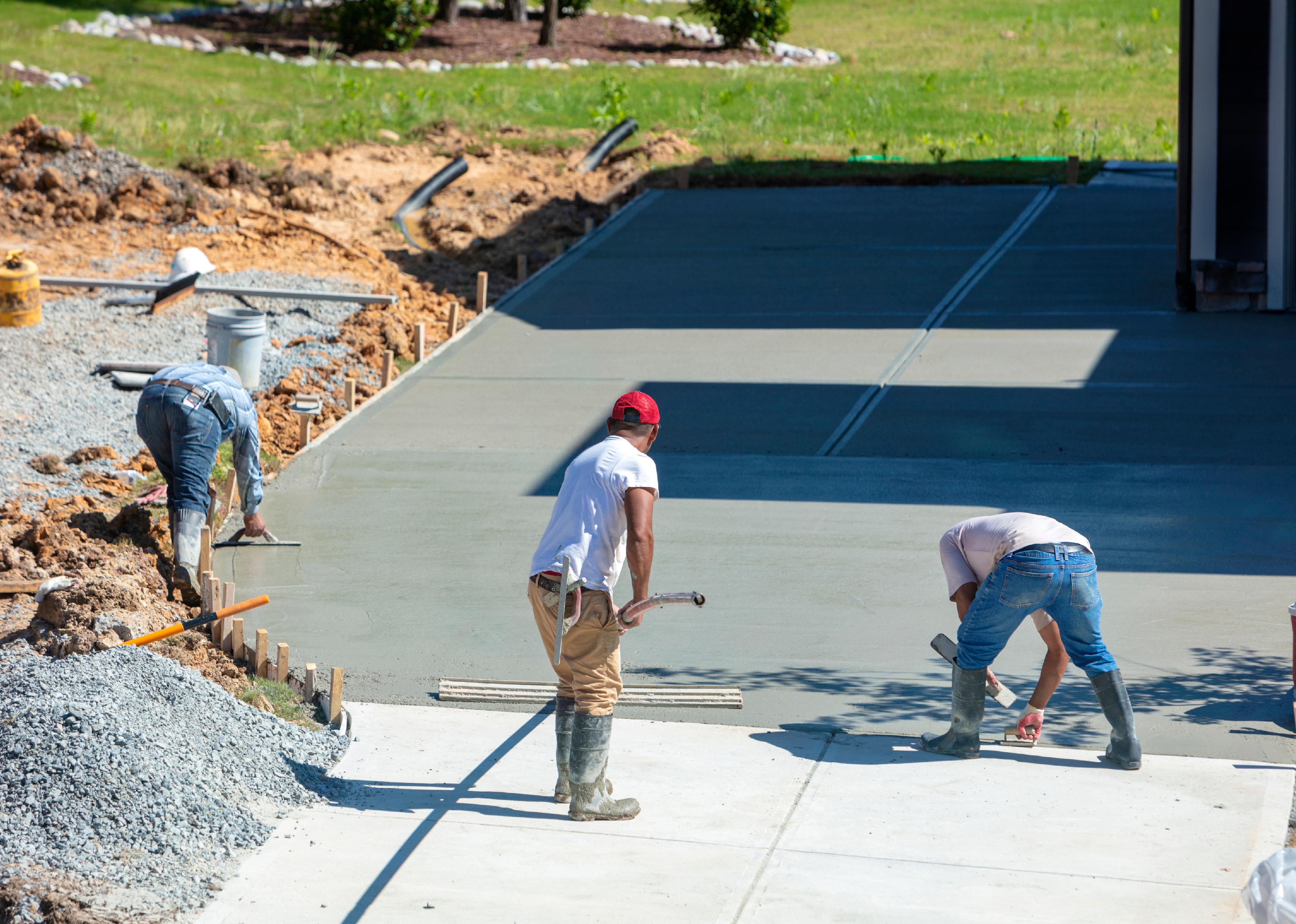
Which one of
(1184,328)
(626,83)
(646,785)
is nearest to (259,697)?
(646,785)

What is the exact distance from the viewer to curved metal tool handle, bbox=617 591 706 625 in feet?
18.5

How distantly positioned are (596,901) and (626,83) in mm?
23169

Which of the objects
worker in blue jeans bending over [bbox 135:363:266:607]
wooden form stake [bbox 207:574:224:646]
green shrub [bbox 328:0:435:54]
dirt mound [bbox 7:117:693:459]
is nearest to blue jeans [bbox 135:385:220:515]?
worker in blue jeans bending over [bbox 135:363:266:607]

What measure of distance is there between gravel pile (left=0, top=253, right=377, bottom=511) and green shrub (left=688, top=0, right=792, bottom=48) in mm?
17122

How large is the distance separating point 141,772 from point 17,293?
9884 mm

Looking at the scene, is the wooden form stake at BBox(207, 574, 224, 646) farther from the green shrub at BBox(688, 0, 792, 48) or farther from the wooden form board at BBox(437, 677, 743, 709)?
the green shrub at BBox(688, 0, 792, 48)

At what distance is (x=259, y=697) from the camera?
22.6ft

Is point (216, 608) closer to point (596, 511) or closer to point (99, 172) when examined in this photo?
point (596, 511)

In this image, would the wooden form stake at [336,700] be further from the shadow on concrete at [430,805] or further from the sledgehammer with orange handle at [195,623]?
the shadow on concrete at [430,805]

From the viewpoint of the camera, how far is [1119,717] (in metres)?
6.29

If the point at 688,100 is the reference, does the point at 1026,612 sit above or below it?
below

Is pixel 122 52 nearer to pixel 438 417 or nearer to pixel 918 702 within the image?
pixel 438 417

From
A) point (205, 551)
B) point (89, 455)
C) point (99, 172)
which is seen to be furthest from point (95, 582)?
point (99, 172)

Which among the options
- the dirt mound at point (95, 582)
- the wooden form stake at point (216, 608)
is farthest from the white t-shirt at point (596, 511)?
the wooden form stake at point (216, 608)
